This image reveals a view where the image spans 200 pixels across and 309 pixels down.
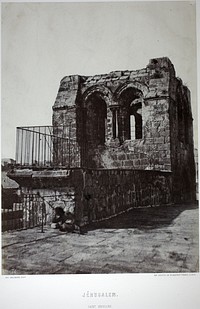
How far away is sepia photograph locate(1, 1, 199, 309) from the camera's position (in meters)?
3.35

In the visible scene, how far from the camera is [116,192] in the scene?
3459 mm

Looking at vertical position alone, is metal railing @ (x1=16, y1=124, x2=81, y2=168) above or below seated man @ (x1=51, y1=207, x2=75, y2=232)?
above

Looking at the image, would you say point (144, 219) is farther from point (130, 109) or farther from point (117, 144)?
point (130, 109)

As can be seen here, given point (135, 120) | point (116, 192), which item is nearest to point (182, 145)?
point (135, 120)

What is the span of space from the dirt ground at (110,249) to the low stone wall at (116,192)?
0.13m

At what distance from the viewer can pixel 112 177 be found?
3436mm

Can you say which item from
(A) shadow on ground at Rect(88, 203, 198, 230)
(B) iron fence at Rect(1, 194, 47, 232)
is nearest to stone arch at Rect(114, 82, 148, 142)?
(A) shadow on ground at Rect(88, 203, 198, 230)

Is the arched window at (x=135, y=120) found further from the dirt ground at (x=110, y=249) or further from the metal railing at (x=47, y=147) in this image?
the dirt ground at (x=110, y=249)

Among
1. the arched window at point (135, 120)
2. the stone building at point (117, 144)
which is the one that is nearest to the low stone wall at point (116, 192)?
the stone building at point (117, 144)

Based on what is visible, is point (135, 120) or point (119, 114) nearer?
point (135, 120)

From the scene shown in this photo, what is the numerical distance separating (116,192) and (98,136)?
0.55m

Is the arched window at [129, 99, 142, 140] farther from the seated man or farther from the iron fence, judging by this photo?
the iron fence

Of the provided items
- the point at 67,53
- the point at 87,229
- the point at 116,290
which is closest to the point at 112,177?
the point at 87,229

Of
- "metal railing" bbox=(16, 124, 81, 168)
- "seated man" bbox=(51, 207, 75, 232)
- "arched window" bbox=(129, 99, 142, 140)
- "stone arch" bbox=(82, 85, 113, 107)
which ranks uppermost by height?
"stone arch" bbox=(82, 85, 113, 107)
